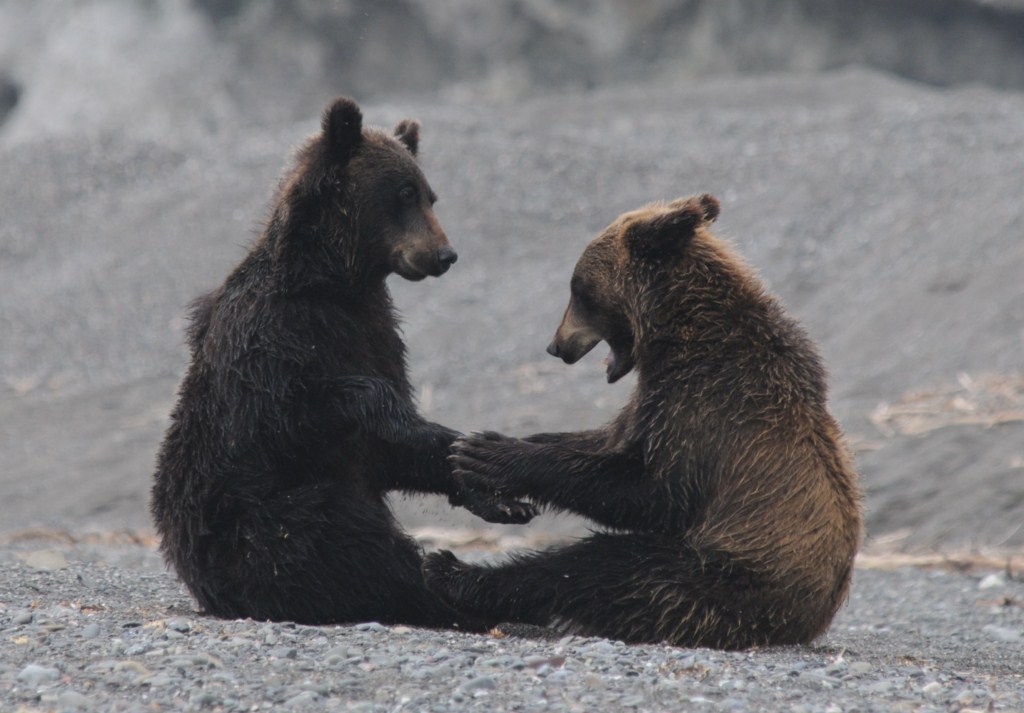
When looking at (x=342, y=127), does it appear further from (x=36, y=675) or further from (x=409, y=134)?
(x=36, y=675)

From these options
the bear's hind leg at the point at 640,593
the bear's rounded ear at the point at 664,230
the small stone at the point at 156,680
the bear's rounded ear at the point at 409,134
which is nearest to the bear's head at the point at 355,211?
the bear's rounded ear at the point at 409,134

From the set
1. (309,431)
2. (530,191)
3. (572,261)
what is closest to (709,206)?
(309,431)

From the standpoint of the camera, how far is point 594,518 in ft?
18.7

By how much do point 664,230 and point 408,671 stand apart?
219 cm

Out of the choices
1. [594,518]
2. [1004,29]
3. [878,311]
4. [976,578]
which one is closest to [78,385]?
[878,311]

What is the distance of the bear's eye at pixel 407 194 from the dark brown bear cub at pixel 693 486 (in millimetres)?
1051

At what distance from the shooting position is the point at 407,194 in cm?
638

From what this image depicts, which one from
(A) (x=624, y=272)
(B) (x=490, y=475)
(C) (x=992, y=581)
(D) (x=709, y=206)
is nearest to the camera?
(B) (x=490, y=475)

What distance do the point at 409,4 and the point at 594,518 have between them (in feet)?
57.8

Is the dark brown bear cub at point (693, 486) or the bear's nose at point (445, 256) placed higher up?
the bear's nose at point (445, 256)

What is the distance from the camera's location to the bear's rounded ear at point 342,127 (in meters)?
6.21

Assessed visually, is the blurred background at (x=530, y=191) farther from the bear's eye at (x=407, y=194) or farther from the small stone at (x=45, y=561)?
the small stone at (x=45, y=561)

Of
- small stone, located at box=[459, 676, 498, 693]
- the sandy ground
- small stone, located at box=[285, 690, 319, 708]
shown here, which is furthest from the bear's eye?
the sandy ground

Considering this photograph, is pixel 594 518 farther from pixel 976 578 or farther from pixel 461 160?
pixel 461 160
